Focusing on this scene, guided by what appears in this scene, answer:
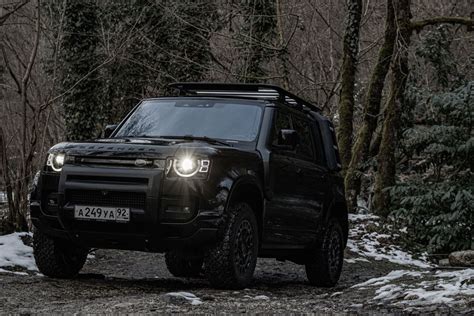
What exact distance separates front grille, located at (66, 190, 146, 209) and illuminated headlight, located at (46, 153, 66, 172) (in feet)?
1.12

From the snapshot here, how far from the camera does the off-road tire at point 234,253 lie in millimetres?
7285

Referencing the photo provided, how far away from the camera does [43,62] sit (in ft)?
89.4

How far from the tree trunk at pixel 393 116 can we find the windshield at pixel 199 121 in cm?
976

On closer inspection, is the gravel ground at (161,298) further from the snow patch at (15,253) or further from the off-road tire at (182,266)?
the snow patch at (15,253)

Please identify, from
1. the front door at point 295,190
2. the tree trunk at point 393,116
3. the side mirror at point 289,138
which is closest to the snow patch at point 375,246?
the tree trunk at point 393,116

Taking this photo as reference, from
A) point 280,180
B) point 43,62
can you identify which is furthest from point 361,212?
point 43,62

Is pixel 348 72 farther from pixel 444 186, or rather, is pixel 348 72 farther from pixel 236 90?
pixel 236 90

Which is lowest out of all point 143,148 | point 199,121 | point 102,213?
point 102,213

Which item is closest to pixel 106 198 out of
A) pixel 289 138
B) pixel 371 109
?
pixel 289 138

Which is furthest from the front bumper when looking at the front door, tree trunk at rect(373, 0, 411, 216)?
tree trunk at rect(373, 0, 411, 216)

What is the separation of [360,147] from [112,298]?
45.5 feet

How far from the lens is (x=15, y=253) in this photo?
9.97m

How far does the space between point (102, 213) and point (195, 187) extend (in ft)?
3.03

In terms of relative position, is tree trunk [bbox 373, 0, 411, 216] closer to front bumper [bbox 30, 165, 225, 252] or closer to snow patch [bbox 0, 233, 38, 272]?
snow patch [bbox 0, 233, 38, 272]
